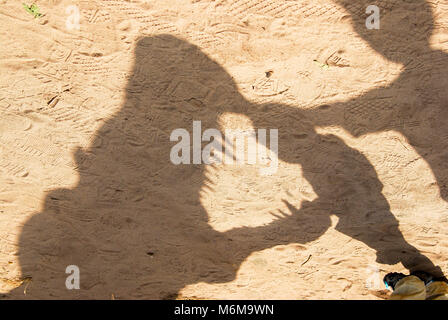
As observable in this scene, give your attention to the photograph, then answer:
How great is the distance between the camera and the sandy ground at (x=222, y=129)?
3.15 metres

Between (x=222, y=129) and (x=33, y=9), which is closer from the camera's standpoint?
(x=33, y=9)

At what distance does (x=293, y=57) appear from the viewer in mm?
3193

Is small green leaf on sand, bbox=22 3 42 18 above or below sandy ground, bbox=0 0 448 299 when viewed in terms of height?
above

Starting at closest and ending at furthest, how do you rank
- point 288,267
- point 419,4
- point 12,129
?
point 419,4 → point 12,129 → point 288,267

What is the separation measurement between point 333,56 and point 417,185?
5.92ft

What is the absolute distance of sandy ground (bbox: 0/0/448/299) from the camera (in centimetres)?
315

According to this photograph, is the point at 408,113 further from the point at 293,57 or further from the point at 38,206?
the point at 38,206

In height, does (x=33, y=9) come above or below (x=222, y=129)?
above

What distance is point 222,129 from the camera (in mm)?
3318

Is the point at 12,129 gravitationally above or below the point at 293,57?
below

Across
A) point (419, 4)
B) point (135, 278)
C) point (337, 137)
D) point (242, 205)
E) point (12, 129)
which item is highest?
point (419, 4)

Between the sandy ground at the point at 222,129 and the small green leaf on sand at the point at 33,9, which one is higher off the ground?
the small green leaf on sand at the point at 33,9

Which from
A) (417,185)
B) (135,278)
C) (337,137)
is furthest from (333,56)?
(135,278)

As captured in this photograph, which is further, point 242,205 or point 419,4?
point 242,205
